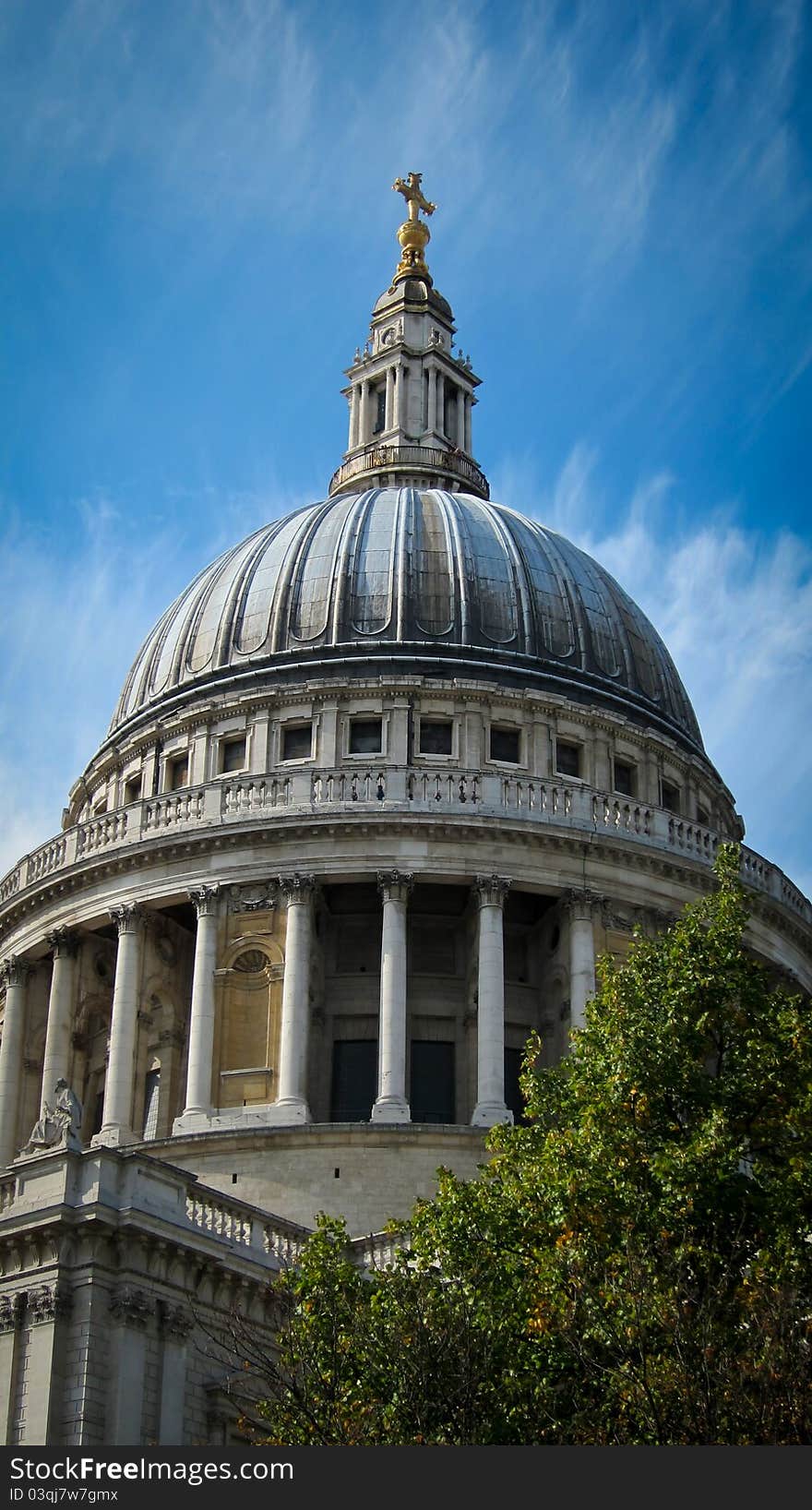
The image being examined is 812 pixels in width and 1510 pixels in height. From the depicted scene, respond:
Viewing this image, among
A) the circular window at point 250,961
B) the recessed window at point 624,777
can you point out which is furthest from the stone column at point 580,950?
the circular window at point 250,961

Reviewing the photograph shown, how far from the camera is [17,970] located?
5653 centimetres

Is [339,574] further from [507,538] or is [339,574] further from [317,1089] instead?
[317,1089]

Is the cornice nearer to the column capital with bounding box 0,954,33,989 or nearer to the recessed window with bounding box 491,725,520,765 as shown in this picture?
the column capital with bounding box 0,954,33,989

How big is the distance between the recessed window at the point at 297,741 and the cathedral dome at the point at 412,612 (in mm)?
1703

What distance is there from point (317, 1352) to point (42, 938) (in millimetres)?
28114

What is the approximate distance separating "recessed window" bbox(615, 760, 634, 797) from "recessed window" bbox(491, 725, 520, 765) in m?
3.16

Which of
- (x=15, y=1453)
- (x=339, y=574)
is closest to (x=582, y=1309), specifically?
(x=15, y=1453)

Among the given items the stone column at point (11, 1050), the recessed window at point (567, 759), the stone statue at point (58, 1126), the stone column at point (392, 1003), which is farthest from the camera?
the recessed window at point (567, 759)

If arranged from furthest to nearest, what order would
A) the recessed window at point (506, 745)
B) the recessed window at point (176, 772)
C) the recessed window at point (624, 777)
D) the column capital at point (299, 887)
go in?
the recessed window at point (624, 777), the recessed window at point (176, 772), the recessed window at point (506, 745), the column capital at point (299, 887)

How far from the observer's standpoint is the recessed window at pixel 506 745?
56.9 m

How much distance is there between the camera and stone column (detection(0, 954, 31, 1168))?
53844 mm

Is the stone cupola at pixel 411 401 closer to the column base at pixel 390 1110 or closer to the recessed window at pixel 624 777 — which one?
the recessed window at pixel 624 777

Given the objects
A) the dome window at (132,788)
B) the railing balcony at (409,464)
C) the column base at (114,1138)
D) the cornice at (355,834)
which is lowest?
the column base at (114,1138)

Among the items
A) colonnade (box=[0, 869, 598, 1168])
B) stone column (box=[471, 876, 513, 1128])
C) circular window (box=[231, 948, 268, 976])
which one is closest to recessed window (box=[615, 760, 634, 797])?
colonnade (box=[0, 869, 598, 1168])
